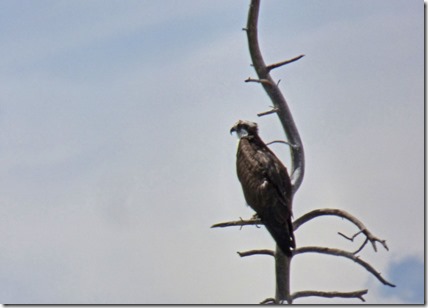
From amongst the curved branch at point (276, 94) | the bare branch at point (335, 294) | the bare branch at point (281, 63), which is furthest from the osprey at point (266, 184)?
the bare branch at point (281, 63)

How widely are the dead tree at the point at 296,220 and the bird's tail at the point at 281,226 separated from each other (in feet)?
0.45

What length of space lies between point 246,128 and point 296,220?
5.23 feet

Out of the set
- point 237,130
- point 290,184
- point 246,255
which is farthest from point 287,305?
point 237,130

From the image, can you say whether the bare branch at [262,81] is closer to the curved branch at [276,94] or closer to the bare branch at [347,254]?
the curved branch at [276,94]

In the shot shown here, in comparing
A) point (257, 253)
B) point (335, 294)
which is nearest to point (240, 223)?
point (257, 253)

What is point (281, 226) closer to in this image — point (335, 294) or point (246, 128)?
point (335, 294)

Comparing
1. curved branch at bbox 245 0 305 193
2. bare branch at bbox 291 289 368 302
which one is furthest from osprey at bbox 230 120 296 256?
bare branch at bbox 291 289 368 302

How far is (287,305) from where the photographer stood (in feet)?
40.3

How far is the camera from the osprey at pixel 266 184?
509 inches

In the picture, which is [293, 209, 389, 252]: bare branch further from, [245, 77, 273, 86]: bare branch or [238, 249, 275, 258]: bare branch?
[245, 77, 273, 86]: bare branch

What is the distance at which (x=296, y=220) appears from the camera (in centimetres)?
1316

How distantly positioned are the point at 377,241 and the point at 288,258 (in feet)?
3.72

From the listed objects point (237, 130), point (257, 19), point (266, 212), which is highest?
point (257, 19)

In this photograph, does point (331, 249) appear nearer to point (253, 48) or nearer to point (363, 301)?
point (363, 301)
